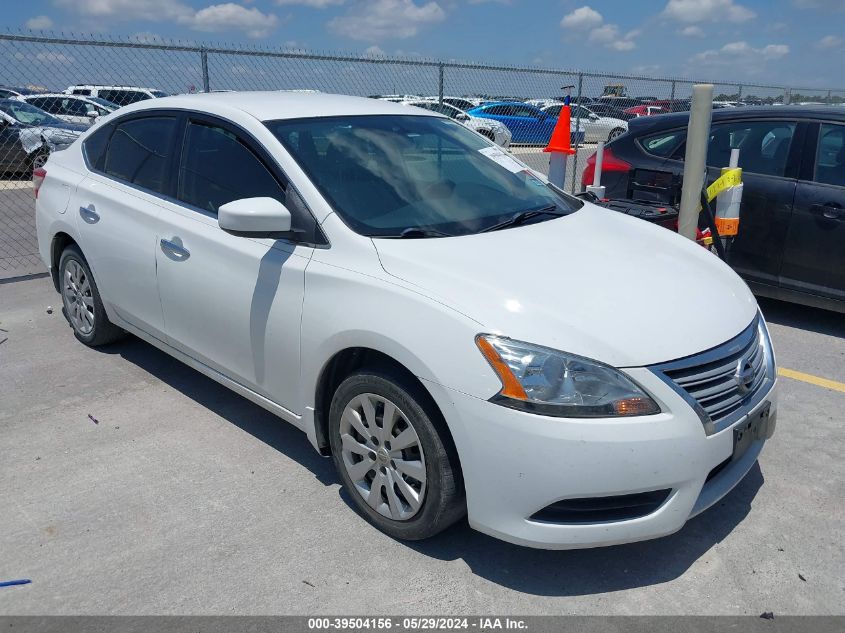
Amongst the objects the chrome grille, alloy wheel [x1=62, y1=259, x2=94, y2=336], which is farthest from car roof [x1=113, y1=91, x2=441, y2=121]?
the chrome grille

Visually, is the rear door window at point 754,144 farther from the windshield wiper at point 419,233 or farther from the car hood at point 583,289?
the windshield wiper at point 419,233

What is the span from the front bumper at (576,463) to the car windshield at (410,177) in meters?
0.96

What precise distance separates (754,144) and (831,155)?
23.3 inches

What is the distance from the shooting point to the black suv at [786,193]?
204 inches

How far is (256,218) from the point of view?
9.73ft

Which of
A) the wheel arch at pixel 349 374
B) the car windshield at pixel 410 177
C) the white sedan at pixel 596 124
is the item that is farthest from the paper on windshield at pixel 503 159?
the white sedan at pixel 596 124

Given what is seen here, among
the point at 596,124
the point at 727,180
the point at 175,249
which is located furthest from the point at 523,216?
the point at 596,124

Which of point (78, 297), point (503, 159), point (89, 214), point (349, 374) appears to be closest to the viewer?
point (349, 374)

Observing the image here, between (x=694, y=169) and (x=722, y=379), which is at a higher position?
(x=694, y=169)

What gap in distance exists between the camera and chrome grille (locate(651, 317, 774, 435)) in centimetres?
250

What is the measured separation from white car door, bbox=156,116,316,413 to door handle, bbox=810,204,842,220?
3971 mm

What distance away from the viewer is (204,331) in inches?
142

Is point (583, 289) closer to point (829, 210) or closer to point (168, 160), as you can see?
point (168, 160)

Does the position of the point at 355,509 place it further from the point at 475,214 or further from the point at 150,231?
the point at 150,231
